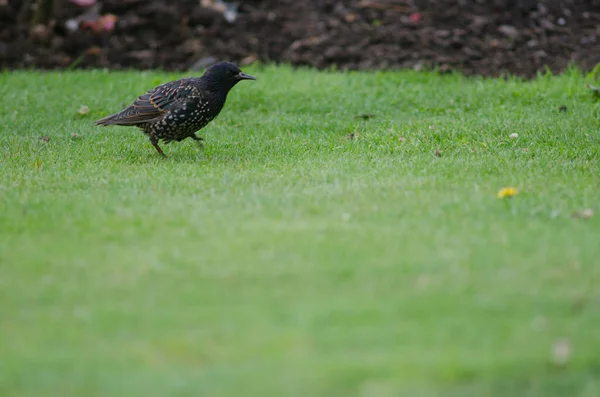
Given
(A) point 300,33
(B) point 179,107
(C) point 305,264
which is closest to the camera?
(C) point 305,264

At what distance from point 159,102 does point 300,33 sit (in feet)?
17.3

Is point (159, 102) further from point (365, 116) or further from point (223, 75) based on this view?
point (365, 116)

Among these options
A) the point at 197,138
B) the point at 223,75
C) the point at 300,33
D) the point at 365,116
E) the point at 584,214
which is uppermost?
the point at 584,214

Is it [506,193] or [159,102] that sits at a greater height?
[506,193]

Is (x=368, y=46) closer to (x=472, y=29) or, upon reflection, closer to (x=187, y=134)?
(x=472, y=29)

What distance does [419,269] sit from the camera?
483 centimetres

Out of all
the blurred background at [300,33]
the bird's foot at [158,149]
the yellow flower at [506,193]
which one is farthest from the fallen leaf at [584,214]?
the blurred background at [300,33]

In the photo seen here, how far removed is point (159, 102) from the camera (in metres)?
8.45

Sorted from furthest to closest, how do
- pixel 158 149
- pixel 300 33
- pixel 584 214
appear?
pixel 300 33, pixel 158 149, pixel 584 214

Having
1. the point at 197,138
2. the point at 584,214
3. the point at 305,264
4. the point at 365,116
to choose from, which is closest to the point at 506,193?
the point at 584,214

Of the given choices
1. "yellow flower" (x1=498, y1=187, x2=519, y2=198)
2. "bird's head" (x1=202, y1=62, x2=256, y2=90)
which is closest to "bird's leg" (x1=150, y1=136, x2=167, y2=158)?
"bird's head" (x1=202, y1=62, x2=256, y2=90)

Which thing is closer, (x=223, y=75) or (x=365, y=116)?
(x=223, y=75)

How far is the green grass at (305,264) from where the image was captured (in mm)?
3766

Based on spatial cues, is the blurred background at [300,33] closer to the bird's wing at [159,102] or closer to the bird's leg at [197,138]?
the bird's leg at [197,138]
